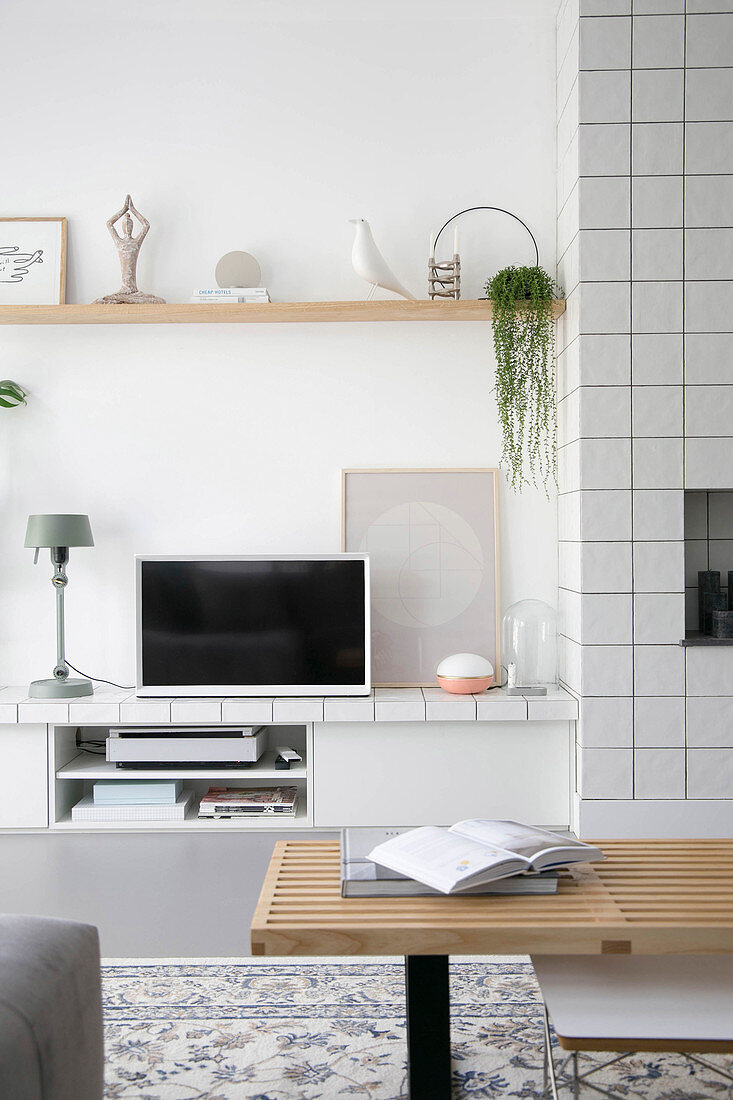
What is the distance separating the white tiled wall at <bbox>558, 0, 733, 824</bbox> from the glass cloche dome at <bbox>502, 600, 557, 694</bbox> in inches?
14.0

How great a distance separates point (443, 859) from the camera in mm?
1641

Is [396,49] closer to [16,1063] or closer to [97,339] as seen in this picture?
[97,339]

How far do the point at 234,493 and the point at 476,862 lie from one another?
2335 millimetres

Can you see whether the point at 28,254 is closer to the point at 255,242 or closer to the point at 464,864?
the point at 255,242

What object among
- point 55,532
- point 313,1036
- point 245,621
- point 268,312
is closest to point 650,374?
point 268,312

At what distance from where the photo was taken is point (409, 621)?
363cm

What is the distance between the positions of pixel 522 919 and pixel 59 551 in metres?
2.52

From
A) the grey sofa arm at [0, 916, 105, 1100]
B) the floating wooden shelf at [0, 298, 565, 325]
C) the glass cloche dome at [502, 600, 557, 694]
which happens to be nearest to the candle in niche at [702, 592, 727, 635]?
the glass cloche dome at [502, 600, 557, 694]

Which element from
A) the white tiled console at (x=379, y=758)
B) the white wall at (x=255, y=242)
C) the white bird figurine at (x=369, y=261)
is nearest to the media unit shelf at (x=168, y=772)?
the white tiled console at (x=379, y=758)

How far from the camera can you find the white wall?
3.66 m

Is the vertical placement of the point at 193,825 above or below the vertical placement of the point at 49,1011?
below

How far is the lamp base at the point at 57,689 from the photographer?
11.0 feet

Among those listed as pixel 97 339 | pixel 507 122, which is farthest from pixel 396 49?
pixel 97 339

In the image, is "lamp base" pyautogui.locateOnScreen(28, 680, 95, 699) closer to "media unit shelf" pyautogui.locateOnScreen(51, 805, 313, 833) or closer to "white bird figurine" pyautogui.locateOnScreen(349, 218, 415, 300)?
"media unit shelf" pyautogui.locateOnScreen(51, 805, 313, 833)
